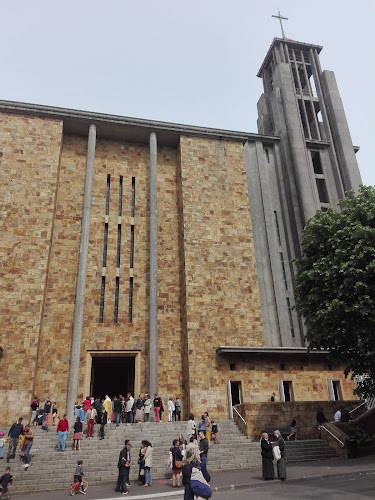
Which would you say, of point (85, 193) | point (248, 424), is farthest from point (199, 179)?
point (248, 424)

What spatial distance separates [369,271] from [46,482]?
14274mm

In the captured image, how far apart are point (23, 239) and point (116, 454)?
1412 cm

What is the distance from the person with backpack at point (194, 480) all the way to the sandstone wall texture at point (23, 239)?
1652 centimetres

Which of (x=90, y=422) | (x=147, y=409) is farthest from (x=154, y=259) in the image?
(x=90, y=422)

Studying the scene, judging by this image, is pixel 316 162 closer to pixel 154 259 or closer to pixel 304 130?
pixel 304 130

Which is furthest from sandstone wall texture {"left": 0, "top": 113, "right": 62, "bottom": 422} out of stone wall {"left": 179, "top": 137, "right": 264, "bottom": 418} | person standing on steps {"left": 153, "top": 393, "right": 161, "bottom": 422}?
stone wall {"left": 179, "top": 137, "right": 264, "bottom": 418}

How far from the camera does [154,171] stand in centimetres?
2923

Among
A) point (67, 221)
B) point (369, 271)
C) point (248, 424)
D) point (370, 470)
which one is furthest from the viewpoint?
point (67, 221)

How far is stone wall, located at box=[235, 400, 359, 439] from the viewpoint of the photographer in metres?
19.6

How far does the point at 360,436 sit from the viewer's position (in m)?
17.0

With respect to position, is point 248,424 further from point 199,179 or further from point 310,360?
point 199,179

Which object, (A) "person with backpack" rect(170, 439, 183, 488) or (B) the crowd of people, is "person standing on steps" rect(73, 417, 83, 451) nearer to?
(B) the crowd of people

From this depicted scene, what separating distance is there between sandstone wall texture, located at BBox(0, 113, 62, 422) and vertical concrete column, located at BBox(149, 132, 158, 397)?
642cm

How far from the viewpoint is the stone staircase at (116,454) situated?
1441 centimetres
